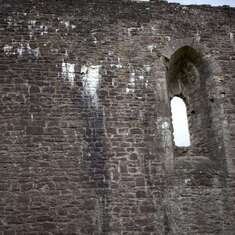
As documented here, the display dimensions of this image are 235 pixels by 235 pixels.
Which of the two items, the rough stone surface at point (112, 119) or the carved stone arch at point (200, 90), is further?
the carved stone arch at point (200, 90)

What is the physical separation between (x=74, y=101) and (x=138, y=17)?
8.98ft

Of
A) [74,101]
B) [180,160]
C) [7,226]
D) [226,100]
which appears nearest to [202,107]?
[226,100]

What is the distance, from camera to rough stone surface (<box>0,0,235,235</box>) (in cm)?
894

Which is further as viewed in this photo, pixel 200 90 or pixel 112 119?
pixel 200 90

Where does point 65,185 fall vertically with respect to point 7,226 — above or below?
above

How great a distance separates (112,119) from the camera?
970cm

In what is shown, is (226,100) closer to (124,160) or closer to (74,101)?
(124,160)

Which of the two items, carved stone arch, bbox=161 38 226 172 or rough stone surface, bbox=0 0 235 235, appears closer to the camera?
rough stone surface, bbox=0 0 235 235

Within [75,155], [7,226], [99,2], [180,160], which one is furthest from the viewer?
[99,2]

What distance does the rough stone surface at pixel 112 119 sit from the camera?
8938mm

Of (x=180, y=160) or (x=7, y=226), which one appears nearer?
(x=7, y=226)

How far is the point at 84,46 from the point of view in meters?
10.2

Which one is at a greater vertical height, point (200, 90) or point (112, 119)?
point (200, 90)

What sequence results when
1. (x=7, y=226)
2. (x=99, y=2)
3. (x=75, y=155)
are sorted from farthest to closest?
1. (x=99, y=2)
2. (x=75, y=155)
3. (x=7, y=226)
